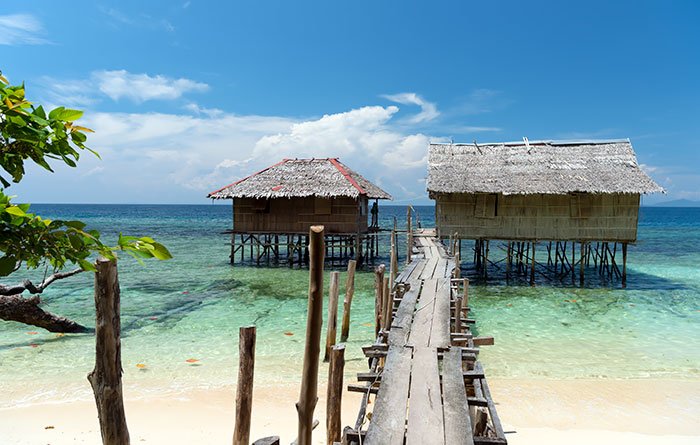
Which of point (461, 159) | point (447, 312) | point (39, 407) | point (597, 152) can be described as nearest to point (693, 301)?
point (597, 152)

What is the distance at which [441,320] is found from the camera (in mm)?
7328

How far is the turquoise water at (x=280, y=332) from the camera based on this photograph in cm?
905

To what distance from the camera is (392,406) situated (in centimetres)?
432

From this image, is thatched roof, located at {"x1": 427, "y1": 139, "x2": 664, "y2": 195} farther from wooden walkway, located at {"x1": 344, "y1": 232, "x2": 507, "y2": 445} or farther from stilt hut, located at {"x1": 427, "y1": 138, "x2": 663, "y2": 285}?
wooden walkway, located at {"x1": 344, "y1": 232, "x2": 507, "y2": 445}

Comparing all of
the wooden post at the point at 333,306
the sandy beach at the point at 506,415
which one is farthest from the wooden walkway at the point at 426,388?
the sandy beach at the point at 506,415

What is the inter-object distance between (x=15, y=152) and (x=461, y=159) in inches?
759

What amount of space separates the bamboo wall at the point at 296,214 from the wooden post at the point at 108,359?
18173mm

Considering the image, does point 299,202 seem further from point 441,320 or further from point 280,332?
point 441,320

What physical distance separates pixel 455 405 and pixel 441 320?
3.05 metres

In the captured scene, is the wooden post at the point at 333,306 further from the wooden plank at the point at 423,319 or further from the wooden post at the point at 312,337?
the wooden post at the point at 312,337

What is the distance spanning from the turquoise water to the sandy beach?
536 millimetres

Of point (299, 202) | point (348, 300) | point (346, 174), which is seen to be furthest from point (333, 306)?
point (346, 174)

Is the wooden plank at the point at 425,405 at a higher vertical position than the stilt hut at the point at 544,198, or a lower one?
lower

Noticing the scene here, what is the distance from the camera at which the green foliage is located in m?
1.61
